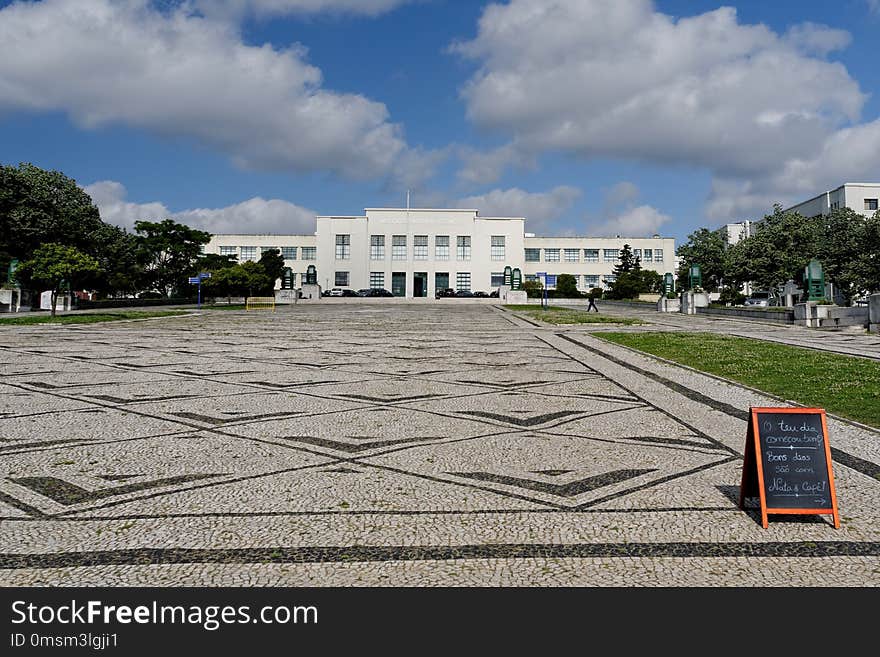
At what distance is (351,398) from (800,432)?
19.6 feet

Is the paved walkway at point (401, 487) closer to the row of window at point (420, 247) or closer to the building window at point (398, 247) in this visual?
the building window at point (398, 247)

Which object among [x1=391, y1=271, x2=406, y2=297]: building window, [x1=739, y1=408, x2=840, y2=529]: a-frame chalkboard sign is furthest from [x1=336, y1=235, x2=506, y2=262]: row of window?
[x1=739, y1=408, x2=840, y2=529]: a-frame chalkboard sign

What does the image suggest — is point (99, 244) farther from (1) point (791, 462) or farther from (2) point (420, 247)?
(1) point (791, 462)

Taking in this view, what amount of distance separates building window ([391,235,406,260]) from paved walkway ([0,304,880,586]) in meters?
90.8

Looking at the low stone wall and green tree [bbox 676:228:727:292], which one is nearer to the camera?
the low stone wall

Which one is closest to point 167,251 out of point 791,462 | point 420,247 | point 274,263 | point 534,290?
point 274,263

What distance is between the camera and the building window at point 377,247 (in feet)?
333

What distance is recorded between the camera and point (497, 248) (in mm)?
102438

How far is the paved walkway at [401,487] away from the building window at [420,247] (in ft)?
298

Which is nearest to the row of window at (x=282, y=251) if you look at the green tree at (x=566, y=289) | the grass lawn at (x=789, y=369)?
the green tree at (x=566, y=289)

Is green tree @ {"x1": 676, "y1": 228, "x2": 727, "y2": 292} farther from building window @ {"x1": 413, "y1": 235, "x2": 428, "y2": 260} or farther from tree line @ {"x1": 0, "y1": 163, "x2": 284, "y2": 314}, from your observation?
tree line @ {"x1": 0, "y1": 163, "x2": 284, "y2": 314}

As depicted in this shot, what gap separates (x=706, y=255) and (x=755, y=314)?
43986 mm

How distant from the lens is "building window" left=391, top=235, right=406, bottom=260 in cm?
10125

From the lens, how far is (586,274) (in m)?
111
